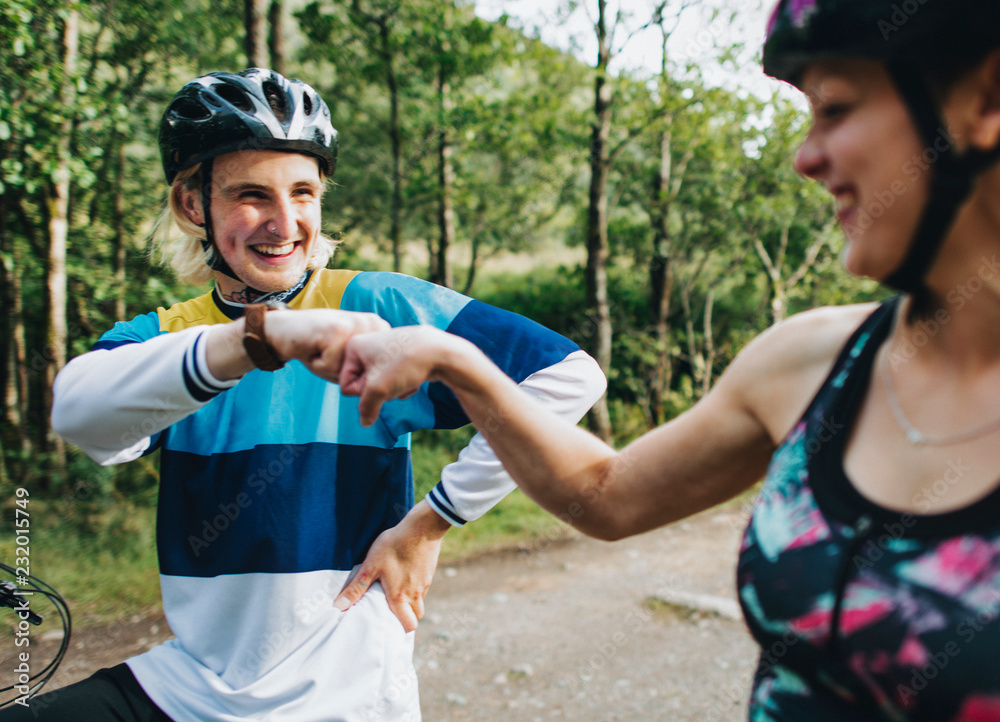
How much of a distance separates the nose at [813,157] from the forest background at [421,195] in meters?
3.75

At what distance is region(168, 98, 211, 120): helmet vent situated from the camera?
1991 mm

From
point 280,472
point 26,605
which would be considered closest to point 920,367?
point 280,472

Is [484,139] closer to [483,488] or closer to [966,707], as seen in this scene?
[483,488]

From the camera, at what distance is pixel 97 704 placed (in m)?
1.64

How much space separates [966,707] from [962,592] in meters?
0.14

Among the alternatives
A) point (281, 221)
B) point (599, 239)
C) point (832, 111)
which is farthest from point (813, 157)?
point (599, 239)

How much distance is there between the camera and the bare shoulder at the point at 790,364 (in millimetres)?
1229

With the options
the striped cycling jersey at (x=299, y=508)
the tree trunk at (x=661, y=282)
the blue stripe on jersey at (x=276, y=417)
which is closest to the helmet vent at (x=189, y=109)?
the striped cycling jersey at (x=299, y=508)

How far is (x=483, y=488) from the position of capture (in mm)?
1857

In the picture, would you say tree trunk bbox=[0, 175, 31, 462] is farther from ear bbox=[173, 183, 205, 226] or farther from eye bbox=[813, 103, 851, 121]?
eye bbox=[813, 103, 851, 121]

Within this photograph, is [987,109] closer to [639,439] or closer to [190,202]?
[639,439]

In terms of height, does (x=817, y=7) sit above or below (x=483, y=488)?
above

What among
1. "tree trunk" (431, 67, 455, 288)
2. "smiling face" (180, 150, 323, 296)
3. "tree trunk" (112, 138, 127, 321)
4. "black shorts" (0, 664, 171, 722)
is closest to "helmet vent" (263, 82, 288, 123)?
"smiling face" (180, 150, 323, 296)

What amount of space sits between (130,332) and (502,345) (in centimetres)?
98
